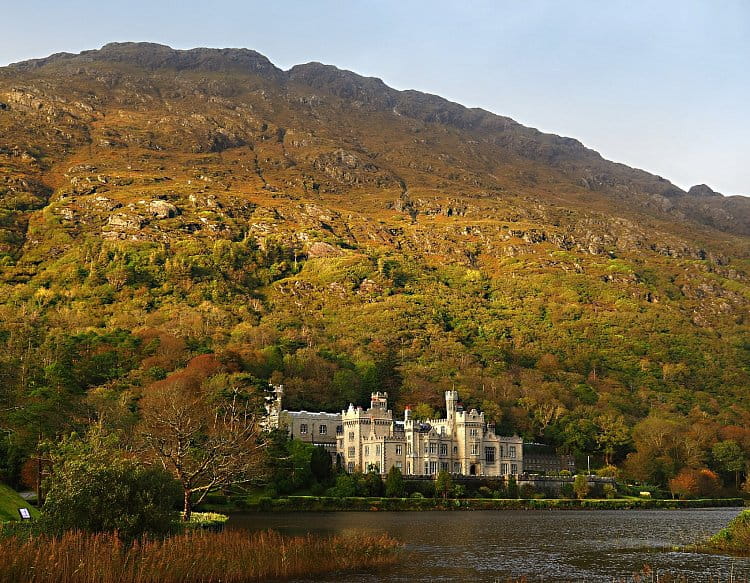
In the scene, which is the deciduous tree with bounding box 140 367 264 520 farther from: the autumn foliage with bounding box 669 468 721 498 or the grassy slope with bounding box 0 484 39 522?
the autumn foliage with bounding box 669 468 721 498

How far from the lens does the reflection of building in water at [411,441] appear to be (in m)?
A: 96.1

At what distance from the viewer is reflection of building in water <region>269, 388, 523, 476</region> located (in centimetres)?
9612

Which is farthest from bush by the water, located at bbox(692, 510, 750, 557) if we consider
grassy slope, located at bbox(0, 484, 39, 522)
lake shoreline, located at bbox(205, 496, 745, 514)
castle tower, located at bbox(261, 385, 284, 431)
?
castle tower, located at bbox(261, 385, 284, 431)

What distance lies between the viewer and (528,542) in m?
48.3

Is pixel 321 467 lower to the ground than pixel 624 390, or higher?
lower

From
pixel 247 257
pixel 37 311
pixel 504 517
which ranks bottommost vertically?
pixel 504 517

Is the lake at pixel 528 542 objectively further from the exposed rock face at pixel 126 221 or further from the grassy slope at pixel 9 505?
the exposed rock face at pixel 126 221

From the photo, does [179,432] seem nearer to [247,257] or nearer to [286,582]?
[286,582]

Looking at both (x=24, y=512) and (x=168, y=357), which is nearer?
(x=24, y=512)

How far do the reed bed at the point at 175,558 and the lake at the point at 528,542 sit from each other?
1.33 meters

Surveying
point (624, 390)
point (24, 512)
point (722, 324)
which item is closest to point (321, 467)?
point (24, 512)

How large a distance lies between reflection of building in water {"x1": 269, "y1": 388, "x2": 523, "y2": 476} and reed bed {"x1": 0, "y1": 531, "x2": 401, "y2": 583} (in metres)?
58.9

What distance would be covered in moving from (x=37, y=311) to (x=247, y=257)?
63.1 m

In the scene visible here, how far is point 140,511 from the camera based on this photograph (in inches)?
1270
